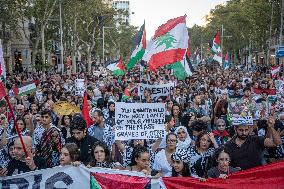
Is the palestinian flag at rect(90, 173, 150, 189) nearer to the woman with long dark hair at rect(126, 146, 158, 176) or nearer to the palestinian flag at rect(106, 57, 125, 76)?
the woman with long dark hair at rect(126, 146, 158, 176)

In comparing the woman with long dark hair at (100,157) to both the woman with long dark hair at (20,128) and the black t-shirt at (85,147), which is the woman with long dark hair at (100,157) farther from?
the woman with long dark hair at (20,128)

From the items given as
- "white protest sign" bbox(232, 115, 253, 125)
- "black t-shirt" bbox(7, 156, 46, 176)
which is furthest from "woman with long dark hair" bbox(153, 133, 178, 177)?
"black t-shirt" bbox(7, 156, 46, 176)

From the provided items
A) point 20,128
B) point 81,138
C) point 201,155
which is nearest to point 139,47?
point 20,128

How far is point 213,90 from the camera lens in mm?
18000

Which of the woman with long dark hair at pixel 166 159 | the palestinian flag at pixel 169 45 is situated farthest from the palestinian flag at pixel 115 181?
the palestinian flag at pixel 169 45

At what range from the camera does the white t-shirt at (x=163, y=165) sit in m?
6.73

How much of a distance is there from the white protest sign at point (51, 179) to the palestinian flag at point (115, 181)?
82 millimetres

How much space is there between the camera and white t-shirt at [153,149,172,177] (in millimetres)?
6727

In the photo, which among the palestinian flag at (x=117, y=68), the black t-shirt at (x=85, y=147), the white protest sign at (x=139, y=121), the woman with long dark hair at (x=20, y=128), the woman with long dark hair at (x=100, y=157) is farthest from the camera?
the palestinian flag at (x=117, y=68)

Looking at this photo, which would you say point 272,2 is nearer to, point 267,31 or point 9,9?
point 267,31

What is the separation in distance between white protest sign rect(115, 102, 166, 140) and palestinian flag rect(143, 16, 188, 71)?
178 inches

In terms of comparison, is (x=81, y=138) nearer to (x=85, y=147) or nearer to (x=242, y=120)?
(x=85, y=147)

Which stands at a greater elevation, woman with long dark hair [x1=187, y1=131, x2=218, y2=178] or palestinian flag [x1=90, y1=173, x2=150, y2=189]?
woman with long dark hair [x1=187, y1=131, x2=218, y2=178]

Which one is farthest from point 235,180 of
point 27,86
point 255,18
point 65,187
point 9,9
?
point 255,18
